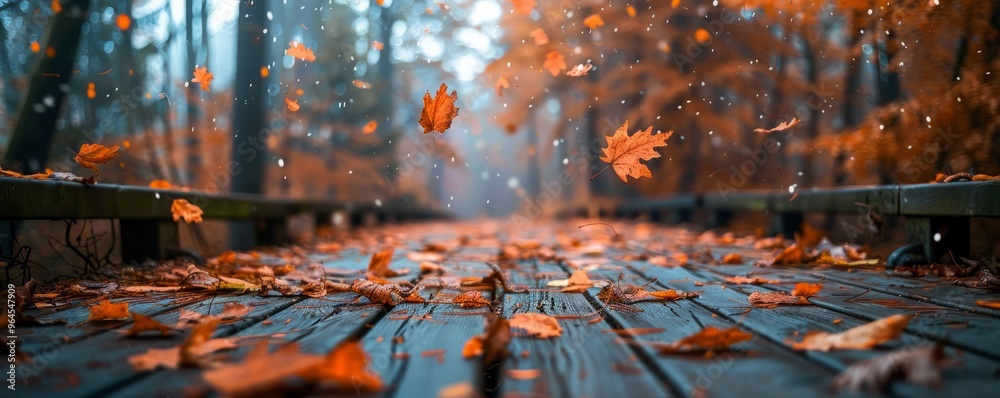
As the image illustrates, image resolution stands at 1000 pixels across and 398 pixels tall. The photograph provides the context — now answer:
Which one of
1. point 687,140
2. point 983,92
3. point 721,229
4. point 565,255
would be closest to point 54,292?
point 565,255

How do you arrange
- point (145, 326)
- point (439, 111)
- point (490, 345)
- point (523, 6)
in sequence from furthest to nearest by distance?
point (523, 6), point (439, 111), point (145, 326), point (490, 345)

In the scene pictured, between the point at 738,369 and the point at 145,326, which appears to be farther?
the point at 145,326

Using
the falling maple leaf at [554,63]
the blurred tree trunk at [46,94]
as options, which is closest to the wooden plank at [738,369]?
the falling maple leaf at [554,63]

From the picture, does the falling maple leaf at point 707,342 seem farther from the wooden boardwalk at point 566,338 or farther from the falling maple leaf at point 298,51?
the falling maple leaf at point 298,51

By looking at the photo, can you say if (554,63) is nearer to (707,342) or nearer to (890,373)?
(707,342)

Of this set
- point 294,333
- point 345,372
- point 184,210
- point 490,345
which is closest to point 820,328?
point 490,345

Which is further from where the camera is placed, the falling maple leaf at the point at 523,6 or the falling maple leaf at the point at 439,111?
the falling maple leaf at the point at 523,6
